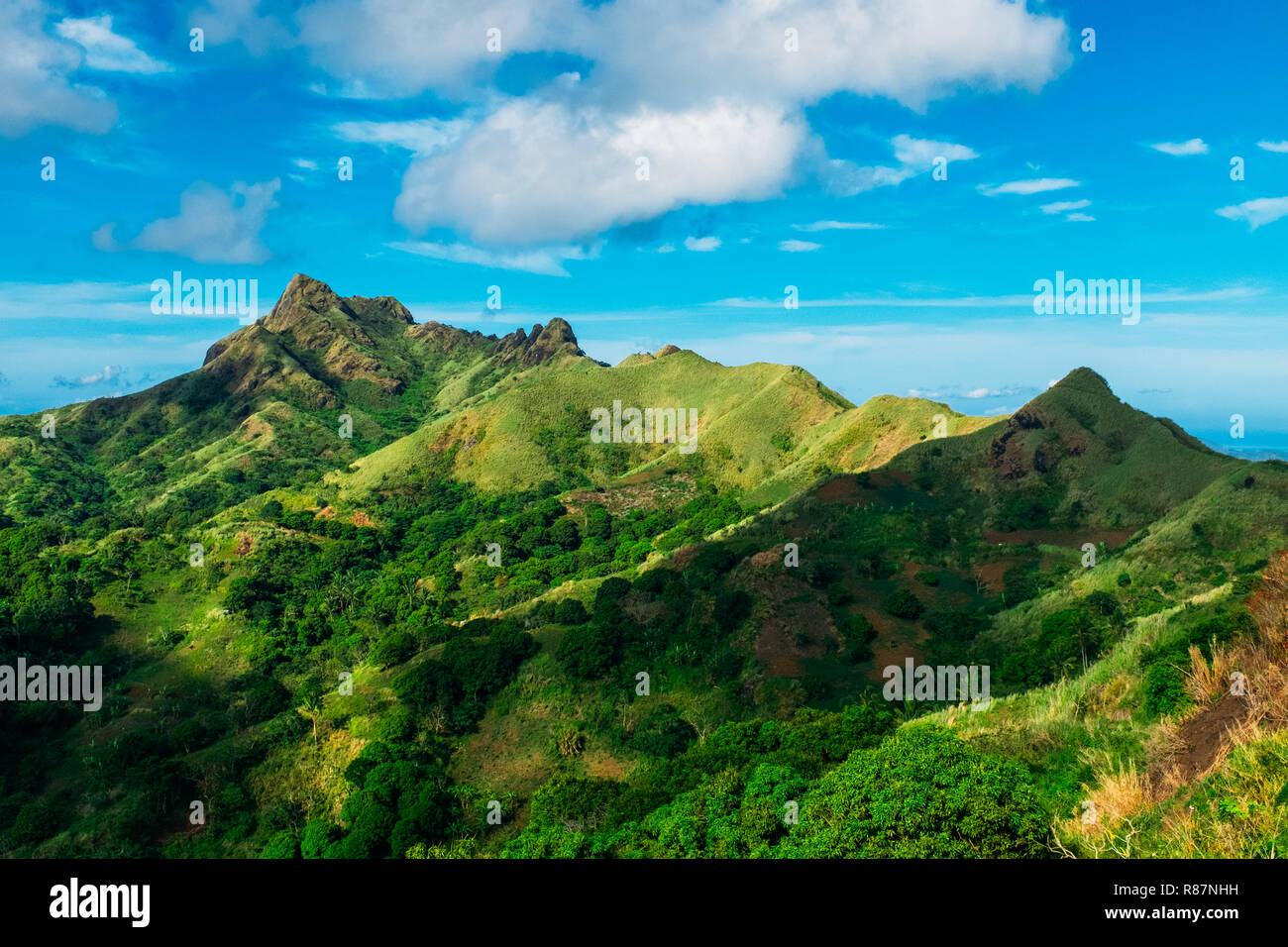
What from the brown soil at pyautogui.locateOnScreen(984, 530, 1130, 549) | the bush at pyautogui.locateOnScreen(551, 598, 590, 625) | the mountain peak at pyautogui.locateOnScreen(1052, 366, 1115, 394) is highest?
the mountain peak at pyautogui.locateOnScreen(1052, 366, 1115, 394)

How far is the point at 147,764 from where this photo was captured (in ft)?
165

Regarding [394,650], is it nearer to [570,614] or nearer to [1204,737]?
[570,614]

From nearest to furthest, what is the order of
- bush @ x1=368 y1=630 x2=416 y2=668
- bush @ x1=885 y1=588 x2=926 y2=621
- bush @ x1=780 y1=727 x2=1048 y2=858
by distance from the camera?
bush @ x1=780 y1=727 x2=1048 y2=858 → bush @ x1=885 y1=588 x2=926 y2=621 → bush @ x1=368 y1=630 x2=416 y2=668

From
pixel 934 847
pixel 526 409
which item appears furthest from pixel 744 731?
pixel 526 409

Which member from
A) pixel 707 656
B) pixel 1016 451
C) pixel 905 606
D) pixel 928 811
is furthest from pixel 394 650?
pixel 1016 451

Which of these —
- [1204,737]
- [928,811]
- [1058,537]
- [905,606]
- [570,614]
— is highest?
[1058,537]

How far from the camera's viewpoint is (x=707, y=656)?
56.1 m

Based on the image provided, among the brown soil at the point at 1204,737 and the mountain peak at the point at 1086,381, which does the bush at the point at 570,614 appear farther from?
the mountain peak at the point at 1086,381

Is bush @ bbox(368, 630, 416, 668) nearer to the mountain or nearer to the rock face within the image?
the mountain

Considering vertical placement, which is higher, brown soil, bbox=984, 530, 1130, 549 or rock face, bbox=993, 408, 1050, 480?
rock face, bbox=993, 408, 1050, 480

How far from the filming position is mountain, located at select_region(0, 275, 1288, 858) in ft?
63.3

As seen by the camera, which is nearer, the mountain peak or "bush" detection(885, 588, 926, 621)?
"bush" detection(885, 588, 926, 621)

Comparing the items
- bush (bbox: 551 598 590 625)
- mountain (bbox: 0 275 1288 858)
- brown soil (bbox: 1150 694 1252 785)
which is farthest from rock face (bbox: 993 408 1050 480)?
brown soil (bbox: 1150 694 1252 785)
